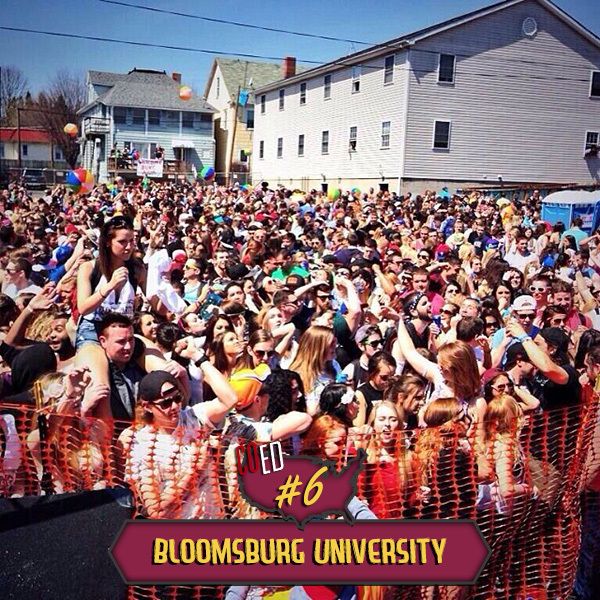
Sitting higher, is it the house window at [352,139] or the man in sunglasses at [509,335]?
the house window at [352,139]

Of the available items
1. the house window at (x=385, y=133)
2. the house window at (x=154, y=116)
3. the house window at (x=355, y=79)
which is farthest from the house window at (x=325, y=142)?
the house window at (x=154, y=116)

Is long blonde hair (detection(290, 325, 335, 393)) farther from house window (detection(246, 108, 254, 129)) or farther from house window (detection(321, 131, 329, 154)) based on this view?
house window (detection(246, 108, 254, 129))

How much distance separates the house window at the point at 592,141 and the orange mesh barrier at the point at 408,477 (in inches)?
1156

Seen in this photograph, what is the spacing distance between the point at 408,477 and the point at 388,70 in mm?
26970

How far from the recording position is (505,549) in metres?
3.70

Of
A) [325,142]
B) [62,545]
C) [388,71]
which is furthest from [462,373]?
[325,142]

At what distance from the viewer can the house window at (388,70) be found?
89.9ft

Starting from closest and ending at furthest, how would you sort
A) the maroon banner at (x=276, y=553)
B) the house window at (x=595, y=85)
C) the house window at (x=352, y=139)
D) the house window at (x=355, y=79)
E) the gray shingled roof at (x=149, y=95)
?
the maroon banner at (x=276, y=553)
the house window at (x=595, y=85)
the house window at (x=355, y=79)
the house window at (x=352, y=139)
the gray shingled roof at (x=149, y=95)

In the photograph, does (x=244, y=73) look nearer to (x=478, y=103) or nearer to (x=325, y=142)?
(x=325, y=142)

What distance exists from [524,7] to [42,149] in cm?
5968

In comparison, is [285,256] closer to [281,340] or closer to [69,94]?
[281,340]

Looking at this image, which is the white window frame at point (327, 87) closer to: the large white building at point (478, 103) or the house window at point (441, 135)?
the large white building at point (478, 103)

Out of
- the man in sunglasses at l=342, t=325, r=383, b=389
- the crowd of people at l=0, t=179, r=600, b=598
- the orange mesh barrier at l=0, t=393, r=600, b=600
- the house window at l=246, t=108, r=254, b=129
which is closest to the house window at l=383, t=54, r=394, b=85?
the house window at l=246, t=108, r=254, b=129

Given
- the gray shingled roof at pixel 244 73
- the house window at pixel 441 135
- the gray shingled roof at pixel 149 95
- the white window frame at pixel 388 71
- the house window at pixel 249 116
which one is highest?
the gray shingled roof at pixel 244 73
